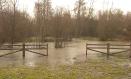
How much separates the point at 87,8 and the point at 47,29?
21222 millimetres

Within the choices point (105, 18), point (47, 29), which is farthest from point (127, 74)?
point (105, 18)

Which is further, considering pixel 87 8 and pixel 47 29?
pixel 87 8

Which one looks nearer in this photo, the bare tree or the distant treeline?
the distant treeline

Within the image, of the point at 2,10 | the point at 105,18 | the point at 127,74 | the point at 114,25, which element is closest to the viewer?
the point at 127,74

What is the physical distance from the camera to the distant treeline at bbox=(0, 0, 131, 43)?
34.5 metres

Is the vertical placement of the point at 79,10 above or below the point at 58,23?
above

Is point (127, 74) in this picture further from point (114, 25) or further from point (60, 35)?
point (114, 25)

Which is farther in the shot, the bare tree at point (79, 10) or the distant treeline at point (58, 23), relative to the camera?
the bare tree at point (79, 10)

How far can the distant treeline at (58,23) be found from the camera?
1359 inches

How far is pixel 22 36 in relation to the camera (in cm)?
3919

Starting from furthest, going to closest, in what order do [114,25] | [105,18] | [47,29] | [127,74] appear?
→ [105,18] → [114,25] → [47,29] → [127,74]

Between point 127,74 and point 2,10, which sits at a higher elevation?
point 2,10

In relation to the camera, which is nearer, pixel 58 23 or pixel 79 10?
pixel 58 23

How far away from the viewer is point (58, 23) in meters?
39.4
